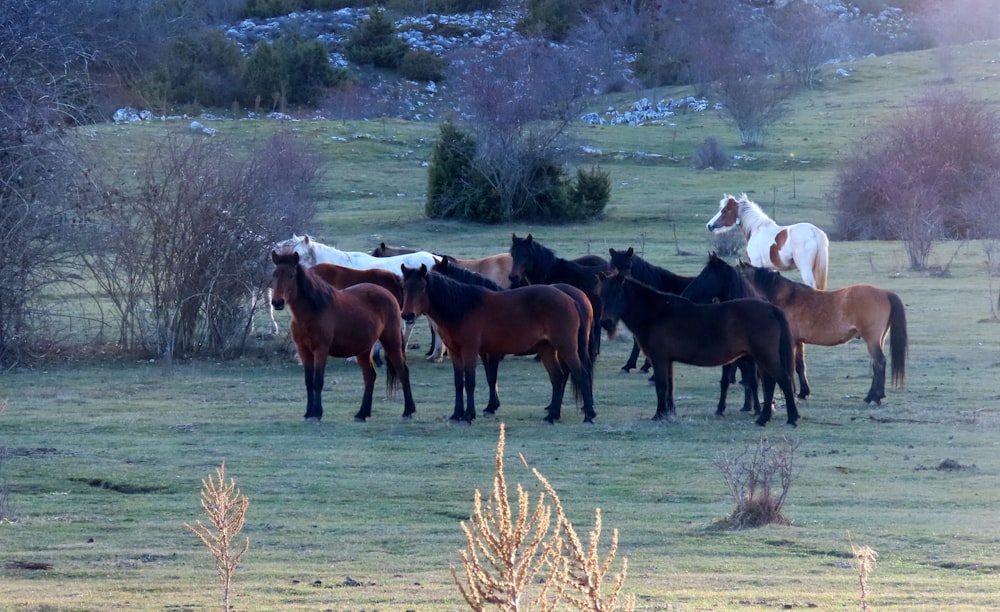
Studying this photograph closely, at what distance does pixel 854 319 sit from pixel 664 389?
2.66m

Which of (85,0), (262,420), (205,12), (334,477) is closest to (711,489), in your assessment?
(334,477)

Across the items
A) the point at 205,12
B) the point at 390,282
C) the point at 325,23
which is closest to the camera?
the point at 390,282

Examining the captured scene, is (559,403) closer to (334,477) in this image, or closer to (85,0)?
(334,477)

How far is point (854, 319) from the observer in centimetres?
1430

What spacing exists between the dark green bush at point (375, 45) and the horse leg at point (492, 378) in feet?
201

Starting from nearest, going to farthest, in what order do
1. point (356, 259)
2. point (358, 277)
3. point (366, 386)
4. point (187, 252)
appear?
point (366, 386) → point (358, 277) → point (187, 252) → point (356, 259)

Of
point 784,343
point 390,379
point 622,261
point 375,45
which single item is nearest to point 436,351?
point 390,379

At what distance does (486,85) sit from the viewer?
41031 millimetres

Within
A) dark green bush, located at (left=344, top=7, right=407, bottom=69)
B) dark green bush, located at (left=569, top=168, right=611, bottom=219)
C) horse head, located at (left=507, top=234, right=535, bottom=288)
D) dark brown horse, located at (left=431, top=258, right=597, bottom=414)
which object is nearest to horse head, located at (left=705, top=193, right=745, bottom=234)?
horse head, located at (left=507, top=234, right=535, bottom=288)

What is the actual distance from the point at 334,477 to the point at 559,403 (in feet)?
11.4

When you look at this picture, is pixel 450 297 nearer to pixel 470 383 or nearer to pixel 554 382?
pixel 470 383

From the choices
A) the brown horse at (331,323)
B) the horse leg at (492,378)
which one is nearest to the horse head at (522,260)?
the horse leg at (492,378)

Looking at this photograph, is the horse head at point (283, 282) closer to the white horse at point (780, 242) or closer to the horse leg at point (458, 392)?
the horse leg at point (458, 392)

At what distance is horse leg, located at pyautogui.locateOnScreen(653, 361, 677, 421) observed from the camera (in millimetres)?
13062
